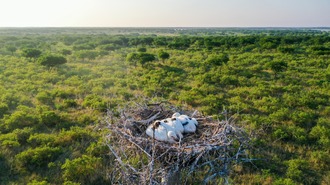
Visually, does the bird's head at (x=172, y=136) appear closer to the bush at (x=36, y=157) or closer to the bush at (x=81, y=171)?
the bush at (x=81, y=171)

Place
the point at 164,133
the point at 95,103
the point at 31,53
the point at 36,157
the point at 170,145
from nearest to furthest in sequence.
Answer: the point at 170,145 → the point at 164,133 → the point at 36,157 → the point at 95,103 → the point at 31,53

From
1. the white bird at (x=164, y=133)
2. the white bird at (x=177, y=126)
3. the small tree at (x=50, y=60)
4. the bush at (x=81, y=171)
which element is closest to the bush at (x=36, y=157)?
the bush at (x=81, y=171)

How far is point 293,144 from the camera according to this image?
30.8 feet

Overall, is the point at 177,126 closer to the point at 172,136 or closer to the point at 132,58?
the point at 172,136

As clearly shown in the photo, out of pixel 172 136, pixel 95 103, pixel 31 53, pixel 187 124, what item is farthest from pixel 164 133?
pixel 31 53

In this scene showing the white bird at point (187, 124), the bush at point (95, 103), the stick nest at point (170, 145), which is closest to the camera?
the stick nest at point (170, 145)

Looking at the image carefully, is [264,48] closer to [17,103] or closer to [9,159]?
Answer: [17,103]

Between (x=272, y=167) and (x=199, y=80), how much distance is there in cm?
1093

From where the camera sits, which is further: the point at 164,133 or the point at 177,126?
the point at 177,126

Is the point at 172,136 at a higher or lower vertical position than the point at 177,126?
lower

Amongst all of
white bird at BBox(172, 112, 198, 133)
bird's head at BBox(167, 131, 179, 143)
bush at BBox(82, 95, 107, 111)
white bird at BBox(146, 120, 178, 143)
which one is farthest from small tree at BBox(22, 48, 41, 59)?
bird's head at BBox(167, 131, 179, 143)

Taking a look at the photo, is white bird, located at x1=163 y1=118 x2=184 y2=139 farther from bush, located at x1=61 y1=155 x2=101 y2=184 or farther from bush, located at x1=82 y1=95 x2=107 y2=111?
bush, located at x1=82 y1=95 x2=107 y2=111

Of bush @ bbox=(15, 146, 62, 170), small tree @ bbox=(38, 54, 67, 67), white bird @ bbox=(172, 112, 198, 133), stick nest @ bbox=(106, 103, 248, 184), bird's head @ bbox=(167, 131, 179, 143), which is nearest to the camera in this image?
stick nest @ bbox=(106, 103, 248, 184)

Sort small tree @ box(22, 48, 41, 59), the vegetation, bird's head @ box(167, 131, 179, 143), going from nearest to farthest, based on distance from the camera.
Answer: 1. bird's head @ box(167, 131, 179, 143)
2. the vegetation
3. small tree @ box(22, 48, 41, 59)
